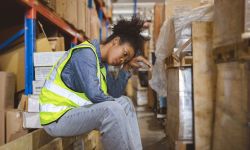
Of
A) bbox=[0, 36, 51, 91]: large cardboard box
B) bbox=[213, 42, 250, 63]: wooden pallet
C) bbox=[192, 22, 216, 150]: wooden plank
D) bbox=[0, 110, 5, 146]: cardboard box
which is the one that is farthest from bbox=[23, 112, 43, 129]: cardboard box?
bbox=[213, 42, 250, 63]: wooden pallet

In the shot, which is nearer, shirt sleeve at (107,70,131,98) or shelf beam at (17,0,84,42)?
shirt sleeve at (107,70,131,98)

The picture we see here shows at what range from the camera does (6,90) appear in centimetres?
267

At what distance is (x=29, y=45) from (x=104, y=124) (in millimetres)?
1435

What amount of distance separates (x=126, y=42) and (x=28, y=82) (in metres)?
1.20

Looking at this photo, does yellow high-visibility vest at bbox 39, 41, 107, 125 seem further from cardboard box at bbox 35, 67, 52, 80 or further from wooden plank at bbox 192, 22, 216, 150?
wooden plank at bbox 192, 22, 216, 150

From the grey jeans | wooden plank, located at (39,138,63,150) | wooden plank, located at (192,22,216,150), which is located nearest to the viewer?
the grey jeans

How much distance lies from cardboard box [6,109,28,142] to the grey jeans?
0.83 m

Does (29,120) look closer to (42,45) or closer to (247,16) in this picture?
Result: (42,45)

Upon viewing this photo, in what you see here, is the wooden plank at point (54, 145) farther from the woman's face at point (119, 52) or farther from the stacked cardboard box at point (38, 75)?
the woman's face at point (119, 52)

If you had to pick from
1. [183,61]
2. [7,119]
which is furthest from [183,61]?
[7,119]

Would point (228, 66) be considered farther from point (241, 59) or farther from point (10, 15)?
point (10, 15)

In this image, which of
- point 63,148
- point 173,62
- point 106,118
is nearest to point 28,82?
point 63,148

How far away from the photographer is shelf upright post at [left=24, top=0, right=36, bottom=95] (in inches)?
111

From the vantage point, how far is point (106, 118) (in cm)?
181
